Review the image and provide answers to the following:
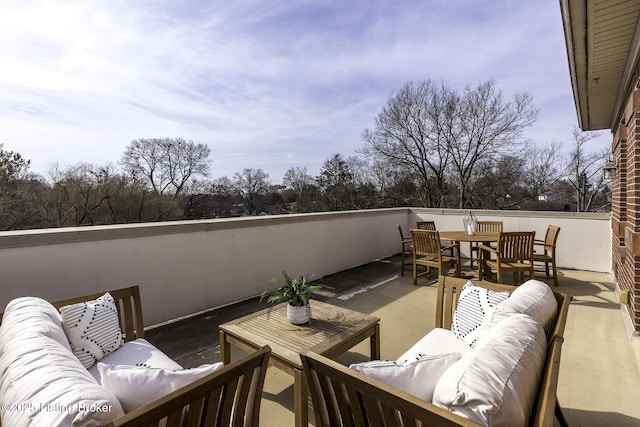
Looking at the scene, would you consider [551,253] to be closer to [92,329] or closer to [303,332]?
[303,332]

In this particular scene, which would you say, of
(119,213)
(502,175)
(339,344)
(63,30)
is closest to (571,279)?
(339,344)

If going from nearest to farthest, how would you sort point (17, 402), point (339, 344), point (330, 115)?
point (17, 402) < point (339, 344) < point (330, 115)

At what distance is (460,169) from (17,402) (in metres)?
15.0

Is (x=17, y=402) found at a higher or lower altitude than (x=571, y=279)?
higher

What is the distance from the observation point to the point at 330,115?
1248cm

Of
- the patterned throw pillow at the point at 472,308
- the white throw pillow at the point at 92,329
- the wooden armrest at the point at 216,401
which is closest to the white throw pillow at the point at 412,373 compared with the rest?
the wooden armrest at the point at 216,401

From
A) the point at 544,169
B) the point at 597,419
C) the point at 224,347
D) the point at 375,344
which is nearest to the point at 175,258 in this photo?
the point at 224,347

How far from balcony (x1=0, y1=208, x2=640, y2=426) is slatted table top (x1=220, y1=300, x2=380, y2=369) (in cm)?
44

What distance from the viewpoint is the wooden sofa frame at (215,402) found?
88cm

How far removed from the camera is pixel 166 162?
15.5 metres

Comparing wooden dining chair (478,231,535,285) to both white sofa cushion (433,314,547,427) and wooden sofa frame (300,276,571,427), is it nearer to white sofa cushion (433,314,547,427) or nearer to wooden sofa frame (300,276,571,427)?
wooden sofa frame (300,276,571,427)

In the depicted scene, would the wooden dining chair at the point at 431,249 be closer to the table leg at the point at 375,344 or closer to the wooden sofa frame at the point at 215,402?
the table leg at the point at 375,344

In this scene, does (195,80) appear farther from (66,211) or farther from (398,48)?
(66,211)

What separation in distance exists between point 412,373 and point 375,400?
0.68ft
